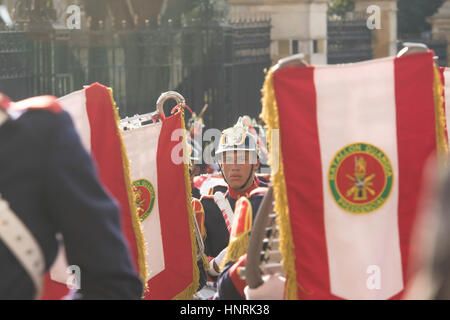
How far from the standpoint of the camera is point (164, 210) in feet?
19.6

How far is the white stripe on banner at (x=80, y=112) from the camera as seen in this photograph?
489cm

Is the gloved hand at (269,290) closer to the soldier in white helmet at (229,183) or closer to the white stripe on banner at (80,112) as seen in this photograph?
the white stripe on banner at (80,112)

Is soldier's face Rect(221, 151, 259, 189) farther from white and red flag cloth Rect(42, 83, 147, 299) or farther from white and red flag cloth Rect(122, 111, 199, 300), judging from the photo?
white and red flag cloth Rect(42, 83, 147, 299)

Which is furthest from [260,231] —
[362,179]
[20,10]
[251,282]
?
[20,10]

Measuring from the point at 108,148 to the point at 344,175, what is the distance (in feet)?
5.01

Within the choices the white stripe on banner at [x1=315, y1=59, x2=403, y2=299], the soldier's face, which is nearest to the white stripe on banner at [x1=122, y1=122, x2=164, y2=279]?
the soldier's face

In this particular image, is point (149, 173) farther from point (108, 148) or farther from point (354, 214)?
point (354, 214)

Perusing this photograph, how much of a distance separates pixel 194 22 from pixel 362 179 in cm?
990

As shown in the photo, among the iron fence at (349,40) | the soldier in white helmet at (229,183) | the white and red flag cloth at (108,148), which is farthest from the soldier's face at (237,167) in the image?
the iron fence at (349,40)

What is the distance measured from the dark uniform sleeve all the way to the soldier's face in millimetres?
4035

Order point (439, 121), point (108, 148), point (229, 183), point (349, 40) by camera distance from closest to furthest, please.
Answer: point (439, 121) < point (108, 148) < point (229, 183) < point (349, 40)

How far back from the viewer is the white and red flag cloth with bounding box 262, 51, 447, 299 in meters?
3.68

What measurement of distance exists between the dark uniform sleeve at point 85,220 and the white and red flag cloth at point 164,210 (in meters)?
3.48

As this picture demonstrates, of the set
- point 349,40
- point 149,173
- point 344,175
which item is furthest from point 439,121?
point 349,40
